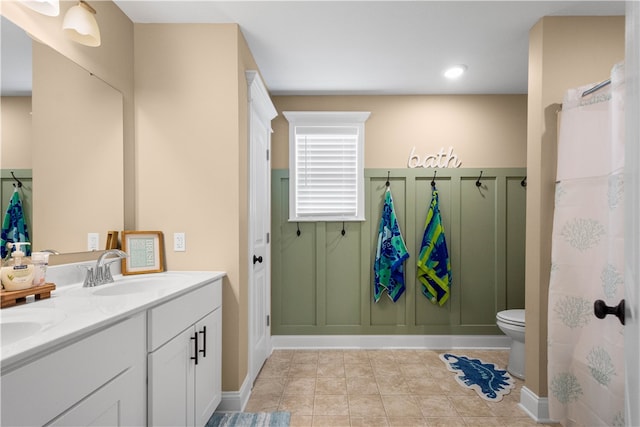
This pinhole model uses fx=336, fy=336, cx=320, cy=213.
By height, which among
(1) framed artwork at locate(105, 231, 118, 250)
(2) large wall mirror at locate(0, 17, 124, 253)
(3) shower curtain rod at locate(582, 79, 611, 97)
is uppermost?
(3) shower curtain rod at locate(582, 79, 611, 97)

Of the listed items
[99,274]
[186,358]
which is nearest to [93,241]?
[99,274]

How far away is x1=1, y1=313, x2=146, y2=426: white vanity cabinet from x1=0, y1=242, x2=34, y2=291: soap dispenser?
1.54ft

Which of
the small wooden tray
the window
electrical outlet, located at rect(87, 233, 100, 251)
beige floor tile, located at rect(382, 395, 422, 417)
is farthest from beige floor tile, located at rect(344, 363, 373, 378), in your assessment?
the small wooden tray

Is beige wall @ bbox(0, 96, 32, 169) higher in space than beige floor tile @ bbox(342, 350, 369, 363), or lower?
higher

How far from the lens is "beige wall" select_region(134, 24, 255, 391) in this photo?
2.17 metres

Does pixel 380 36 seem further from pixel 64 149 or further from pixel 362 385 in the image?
pixel 362 385

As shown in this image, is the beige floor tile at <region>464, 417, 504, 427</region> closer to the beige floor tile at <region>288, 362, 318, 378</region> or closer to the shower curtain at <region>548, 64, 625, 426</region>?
the shower curtain at <region>548, 64, 625, 426</region>

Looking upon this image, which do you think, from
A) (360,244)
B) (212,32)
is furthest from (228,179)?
(360,244)

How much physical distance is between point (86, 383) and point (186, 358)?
0.69 meters

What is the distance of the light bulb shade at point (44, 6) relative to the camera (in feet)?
4.71

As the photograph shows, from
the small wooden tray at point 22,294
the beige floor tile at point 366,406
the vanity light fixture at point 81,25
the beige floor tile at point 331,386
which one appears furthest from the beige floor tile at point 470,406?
the vanity light fixture at point 81,25

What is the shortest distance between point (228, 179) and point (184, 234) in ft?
1.50

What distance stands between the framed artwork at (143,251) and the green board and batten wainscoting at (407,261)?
1.36m

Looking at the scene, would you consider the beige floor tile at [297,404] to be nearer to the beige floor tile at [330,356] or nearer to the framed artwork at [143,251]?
the beige floor tile at [330,356]
